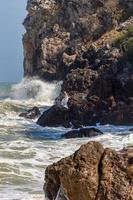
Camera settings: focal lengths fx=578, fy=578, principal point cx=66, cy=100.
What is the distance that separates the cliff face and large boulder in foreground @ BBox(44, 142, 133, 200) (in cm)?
4546

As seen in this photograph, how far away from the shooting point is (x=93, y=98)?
135ft

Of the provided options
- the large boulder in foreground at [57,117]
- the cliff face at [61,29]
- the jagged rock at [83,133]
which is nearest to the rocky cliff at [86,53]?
the cliff face at [61,29]

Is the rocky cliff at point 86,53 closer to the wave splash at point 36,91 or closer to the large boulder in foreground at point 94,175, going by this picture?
the wave splash at point 36,91

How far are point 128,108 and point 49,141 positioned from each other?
26.5ft

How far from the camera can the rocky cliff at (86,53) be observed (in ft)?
132

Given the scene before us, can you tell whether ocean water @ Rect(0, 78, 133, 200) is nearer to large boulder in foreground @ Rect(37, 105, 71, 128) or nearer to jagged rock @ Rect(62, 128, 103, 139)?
jagged rock @ Rect(62, 128, 103, 139)

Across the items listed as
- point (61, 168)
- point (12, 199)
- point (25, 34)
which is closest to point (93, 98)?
point (12, 199)

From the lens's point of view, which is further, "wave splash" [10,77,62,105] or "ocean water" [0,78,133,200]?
"wave splash" [10,77,62,105]

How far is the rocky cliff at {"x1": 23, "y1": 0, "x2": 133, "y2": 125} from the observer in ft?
132

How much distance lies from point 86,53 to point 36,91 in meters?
14.5

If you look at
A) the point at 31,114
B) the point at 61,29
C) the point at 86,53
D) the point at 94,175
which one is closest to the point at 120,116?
the point at 31,114

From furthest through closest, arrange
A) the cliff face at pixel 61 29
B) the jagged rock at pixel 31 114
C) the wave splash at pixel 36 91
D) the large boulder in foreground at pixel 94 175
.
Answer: the wave splash at pixel 36 91
the cliff face at pixel 61 29
the jagged rock at pixel 31 114
the large boulder in foreground at pixel 94 175

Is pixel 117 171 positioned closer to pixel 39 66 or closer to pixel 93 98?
pixel 93 98

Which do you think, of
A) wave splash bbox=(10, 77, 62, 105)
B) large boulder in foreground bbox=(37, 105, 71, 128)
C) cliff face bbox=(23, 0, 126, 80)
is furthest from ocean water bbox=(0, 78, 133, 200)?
cliff face bbox=(23, 0, 126, 80)
